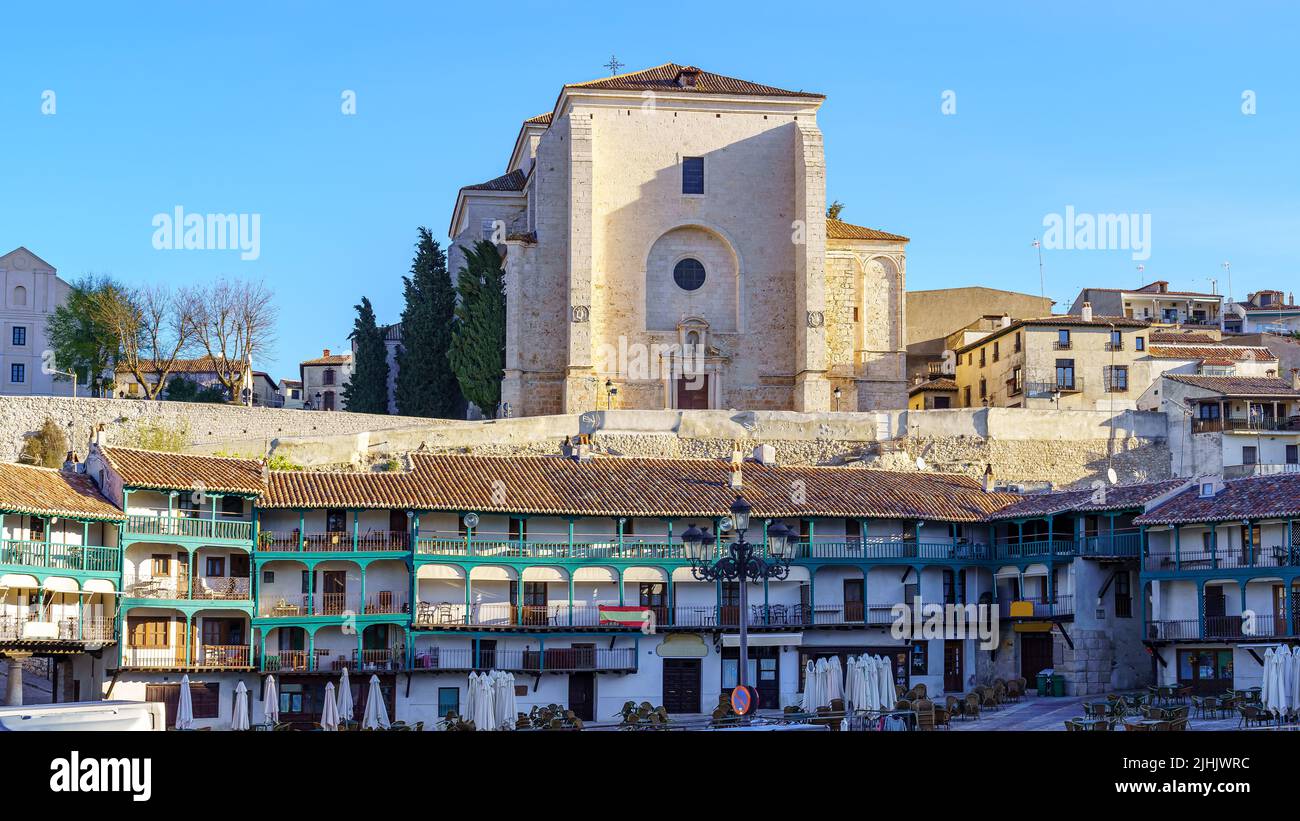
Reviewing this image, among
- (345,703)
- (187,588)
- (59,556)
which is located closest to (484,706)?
(345,703)

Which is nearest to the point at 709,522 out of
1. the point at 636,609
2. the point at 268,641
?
the point at 636,609

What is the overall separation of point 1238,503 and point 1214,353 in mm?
32219

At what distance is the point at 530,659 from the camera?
3975 centimetres

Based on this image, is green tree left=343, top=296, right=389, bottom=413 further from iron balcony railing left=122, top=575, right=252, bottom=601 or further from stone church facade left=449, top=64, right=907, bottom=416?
iron balcony railing left=122, top=575, right=252, bottom=601

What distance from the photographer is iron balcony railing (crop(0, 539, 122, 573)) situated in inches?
1368

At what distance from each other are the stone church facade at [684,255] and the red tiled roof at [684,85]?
0.08 meters

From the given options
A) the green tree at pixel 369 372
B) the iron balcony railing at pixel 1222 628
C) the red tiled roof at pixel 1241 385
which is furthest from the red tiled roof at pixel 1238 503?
the green tree at pixel 369 372

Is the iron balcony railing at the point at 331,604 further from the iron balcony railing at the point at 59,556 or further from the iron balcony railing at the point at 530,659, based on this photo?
the iron balcony railing at the point at 59,556

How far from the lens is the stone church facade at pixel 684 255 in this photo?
6188cm

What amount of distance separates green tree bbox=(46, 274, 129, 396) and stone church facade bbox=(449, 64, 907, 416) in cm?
1978

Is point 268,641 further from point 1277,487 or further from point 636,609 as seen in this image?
point 1277,487

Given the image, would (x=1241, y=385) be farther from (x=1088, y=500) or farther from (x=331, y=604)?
(x=331, y=604)

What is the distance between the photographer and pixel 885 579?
43.3 metres

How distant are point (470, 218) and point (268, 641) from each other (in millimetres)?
34060
